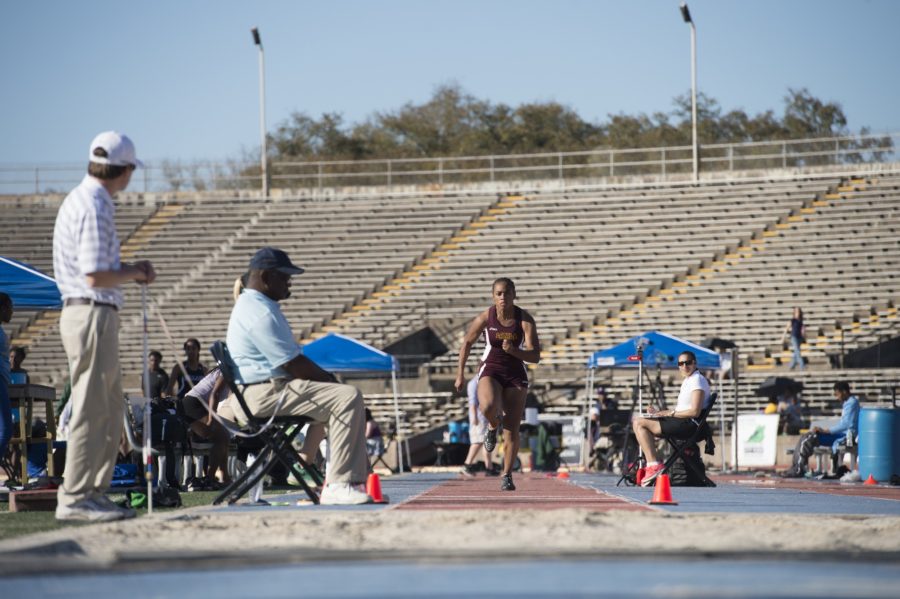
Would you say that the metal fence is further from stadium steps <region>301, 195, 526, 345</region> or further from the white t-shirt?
the white t-shirt

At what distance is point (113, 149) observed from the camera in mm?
7418

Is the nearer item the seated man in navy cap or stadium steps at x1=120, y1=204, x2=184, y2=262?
the seated man in navy cap

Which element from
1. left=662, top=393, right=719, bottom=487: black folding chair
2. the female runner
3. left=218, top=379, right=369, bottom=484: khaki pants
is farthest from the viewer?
left=662, top=393, right=719, bottom=487: black folding chair

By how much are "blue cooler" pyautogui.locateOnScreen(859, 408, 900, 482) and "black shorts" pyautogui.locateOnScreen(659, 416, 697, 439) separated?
4413mm

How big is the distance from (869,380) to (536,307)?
827 centimetres

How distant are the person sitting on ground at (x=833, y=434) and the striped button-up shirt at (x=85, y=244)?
1327cm

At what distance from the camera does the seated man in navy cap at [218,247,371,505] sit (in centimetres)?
841

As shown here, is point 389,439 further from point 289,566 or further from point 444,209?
point 289,566

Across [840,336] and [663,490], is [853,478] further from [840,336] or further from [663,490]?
[840,336]

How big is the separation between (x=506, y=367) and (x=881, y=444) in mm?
7177

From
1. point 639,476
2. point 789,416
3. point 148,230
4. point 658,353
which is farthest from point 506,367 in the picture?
point 148,230

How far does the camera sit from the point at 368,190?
41.4m

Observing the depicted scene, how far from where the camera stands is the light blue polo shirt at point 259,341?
8.47 metres

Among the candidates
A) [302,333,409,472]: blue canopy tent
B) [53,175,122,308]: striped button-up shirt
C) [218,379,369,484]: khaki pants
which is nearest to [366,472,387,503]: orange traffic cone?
[218,379,369,484]: khaki pants
